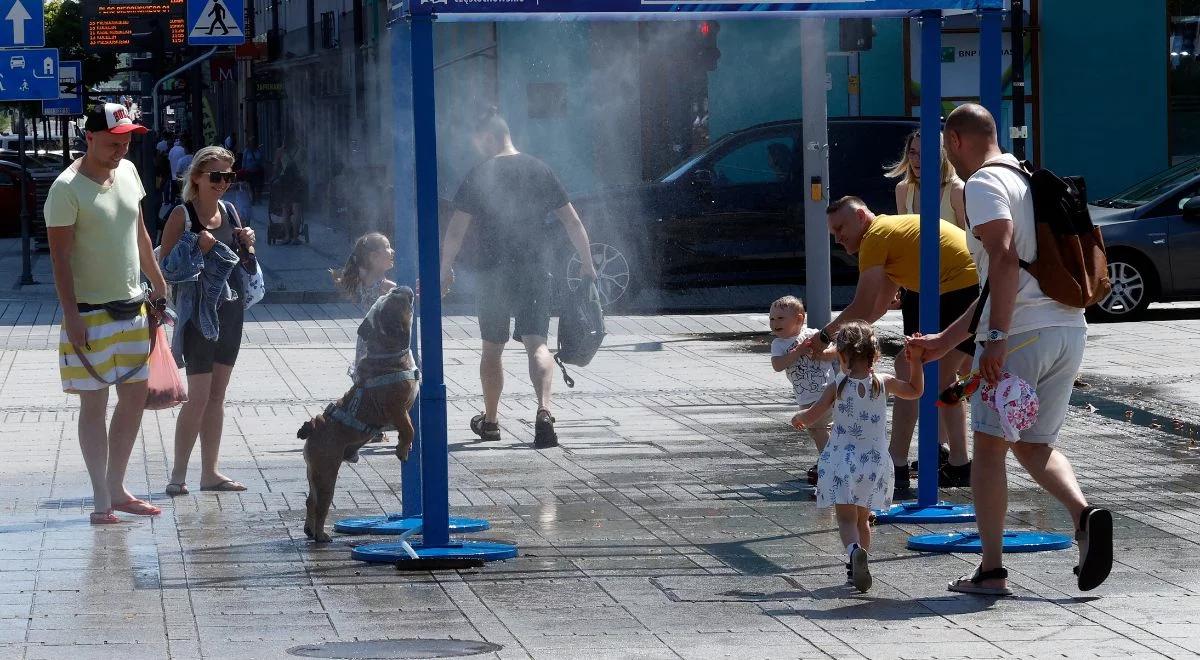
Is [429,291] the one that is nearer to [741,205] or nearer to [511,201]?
[511,201]

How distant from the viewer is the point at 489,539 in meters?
7.43

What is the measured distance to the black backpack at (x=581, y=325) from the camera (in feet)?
33.7

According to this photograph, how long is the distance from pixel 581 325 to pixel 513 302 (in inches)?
15.5

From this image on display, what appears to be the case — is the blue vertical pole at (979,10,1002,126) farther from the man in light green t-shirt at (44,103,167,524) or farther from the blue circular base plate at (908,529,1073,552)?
the man in light green t-shirt at (44,103,167,524)

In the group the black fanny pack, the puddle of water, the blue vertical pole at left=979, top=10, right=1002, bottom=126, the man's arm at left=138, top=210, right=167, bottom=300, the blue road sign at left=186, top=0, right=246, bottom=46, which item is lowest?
the puddle of water

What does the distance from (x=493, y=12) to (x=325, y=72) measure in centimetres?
3079

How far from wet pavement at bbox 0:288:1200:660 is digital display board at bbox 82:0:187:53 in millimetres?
12055

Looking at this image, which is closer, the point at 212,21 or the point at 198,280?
the point at 198,280

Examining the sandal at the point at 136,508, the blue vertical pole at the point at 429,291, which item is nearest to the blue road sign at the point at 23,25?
the sandal at the point at 136,508

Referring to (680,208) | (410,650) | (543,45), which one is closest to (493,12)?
(410,650)

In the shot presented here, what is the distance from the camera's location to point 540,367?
1019 centimetres

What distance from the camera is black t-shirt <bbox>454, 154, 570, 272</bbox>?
9859 millimetres

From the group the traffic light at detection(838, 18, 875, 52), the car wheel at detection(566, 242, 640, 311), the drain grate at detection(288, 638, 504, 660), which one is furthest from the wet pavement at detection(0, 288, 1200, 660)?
the car wheel at detection(566, 242, 640, 311)

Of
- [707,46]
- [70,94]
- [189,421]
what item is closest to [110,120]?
[189,421]
